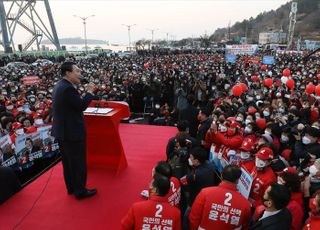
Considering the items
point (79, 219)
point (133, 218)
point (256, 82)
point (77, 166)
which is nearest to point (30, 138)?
point (77, 166)

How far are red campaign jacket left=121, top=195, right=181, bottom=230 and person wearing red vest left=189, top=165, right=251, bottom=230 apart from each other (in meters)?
0.32

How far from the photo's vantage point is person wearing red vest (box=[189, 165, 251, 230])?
8.36 feet

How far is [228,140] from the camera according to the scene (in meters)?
5.05

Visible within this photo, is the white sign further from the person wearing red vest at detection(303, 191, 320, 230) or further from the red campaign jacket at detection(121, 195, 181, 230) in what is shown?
the red campaign jacket at detection(121, 195, 181, 230)

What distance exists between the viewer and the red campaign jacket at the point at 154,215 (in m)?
2.37

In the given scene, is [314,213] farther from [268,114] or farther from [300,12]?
[300,12]

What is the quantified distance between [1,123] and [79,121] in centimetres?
341

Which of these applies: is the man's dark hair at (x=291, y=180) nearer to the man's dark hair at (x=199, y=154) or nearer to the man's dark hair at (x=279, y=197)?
the man's dark hair at (x=279, y=197)

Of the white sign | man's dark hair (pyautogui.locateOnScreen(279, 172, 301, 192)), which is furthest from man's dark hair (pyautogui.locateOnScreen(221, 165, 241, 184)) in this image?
the white sign

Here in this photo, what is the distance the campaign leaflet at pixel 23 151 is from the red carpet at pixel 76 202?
0.64 metres

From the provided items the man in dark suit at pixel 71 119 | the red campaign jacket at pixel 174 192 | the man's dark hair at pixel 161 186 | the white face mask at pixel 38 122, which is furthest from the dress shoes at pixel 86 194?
the white face mask at pixel 38 122

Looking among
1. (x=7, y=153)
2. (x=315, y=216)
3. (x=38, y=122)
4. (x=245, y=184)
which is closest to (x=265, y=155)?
(x=245, y=184)

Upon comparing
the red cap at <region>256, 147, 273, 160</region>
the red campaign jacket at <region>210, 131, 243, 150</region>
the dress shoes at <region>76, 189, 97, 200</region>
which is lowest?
the dress shoes at <region>76, 189, 97, 200</region>

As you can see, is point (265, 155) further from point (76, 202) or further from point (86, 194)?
point (76, 202)
